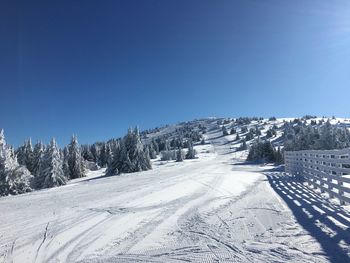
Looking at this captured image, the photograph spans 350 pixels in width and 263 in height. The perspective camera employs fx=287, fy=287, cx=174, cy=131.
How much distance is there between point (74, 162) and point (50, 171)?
1412 cm

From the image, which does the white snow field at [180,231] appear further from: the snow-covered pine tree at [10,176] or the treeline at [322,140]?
the treeline at [322,140]

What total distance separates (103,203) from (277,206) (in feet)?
16.2

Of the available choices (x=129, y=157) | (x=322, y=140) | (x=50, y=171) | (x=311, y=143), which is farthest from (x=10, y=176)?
(x=311, y=143)

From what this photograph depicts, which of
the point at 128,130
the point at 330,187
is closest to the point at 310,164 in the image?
the point at 330,187

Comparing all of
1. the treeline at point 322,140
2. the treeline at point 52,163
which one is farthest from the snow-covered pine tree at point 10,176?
the treeline at point 322,140

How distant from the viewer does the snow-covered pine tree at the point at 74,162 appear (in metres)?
50.7

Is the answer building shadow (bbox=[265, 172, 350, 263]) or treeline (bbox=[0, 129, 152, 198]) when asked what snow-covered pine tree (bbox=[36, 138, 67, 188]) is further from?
building shadow (bbox=[265, 172, 350, 263])

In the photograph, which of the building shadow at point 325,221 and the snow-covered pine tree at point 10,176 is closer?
the building shadow at point 325,221

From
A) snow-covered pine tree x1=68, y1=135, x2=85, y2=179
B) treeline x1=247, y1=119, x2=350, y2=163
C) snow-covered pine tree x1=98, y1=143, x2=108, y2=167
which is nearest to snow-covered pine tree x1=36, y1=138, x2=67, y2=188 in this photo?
snow-covered pine tree x1=68, y1=135, x2=85, y2=179

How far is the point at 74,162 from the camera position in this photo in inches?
2007

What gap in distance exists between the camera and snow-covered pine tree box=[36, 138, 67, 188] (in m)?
36.6

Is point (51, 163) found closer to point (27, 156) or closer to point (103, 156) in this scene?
point (27, 156)

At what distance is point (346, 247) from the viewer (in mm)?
4270

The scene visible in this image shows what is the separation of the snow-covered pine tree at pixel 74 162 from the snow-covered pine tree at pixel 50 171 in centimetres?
1248
